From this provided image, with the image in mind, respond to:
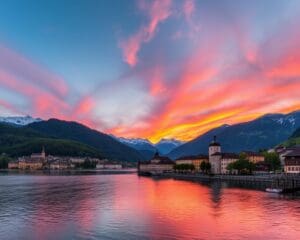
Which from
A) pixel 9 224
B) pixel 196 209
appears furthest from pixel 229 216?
pixel 9 224

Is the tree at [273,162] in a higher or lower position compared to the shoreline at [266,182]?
higher

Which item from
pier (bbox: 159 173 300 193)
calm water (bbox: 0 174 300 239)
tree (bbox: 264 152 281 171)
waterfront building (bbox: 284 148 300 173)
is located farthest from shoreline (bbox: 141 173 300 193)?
calm water (bbox: 0 174 300 239)

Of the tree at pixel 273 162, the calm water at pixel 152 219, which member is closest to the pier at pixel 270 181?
the tree at pixel 273 162

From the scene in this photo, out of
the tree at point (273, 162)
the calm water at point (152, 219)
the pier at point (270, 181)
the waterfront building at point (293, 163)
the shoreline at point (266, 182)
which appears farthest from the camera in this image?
the tree at point (273, 162)

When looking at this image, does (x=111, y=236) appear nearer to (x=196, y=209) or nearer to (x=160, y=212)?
(x=160, y=212)

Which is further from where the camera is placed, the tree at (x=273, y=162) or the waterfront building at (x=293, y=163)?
the tree at (x=273, y=162)

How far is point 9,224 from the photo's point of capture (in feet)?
171

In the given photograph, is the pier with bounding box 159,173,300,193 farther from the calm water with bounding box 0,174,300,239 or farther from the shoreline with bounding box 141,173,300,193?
the calm water with bounding box 0,174,300,239

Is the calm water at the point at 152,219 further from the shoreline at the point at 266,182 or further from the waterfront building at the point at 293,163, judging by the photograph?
the waterfront building at the point at 293,163

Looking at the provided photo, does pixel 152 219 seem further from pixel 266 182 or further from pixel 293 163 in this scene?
pixel 293 163

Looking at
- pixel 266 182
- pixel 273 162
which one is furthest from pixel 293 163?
pixel 273 162

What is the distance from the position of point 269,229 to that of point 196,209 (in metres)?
19.1

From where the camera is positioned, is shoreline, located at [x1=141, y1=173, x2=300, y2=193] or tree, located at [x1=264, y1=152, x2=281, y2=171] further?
tree, located at [x1=264, y1=152, x2=281, y2=171]

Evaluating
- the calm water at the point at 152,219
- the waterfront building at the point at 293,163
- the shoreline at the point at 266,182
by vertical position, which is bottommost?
the calm water at the point at 152,219
